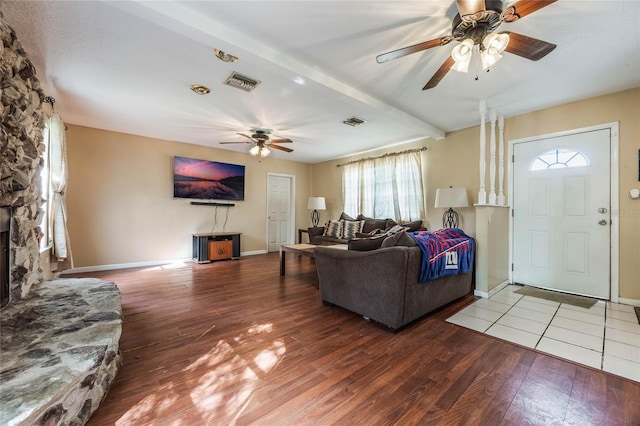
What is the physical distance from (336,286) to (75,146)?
16.1 ft

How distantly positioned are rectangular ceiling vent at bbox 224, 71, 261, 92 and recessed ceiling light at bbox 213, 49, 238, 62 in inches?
9.4

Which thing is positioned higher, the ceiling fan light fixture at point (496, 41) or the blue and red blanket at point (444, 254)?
Answer: the ceiling fan light fixture at point (496, 41)

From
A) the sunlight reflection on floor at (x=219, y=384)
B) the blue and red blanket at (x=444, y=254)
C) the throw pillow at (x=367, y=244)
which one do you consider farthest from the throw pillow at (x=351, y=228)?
the sunlight reflection on floor at (x=219, y=384)

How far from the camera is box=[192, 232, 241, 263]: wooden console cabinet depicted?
511 cm

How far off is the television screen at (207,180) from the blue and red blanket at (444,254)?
175 inches

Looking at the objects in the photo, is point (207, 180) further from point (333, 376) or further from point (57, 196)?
point (333, 376)

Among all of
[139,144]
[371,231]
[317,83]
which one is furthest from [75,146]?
[371,231]

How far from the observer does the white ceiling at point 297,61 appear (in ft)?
5.93

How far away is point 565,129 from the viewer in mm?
3279

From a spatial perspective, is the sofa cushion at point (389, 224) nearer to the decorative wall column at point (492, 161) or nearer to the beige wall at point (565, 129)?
the beige wall at point (565, 129)

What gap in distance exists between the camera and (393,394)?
1503 mm

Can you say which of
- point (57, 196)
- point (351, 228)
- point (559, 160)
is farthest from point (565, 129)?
point (57, 196)

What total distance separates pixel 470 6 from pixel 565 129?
286 cm

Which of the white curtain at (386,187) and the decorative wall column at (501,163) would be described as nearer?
the decorative wall column at (501,163)
